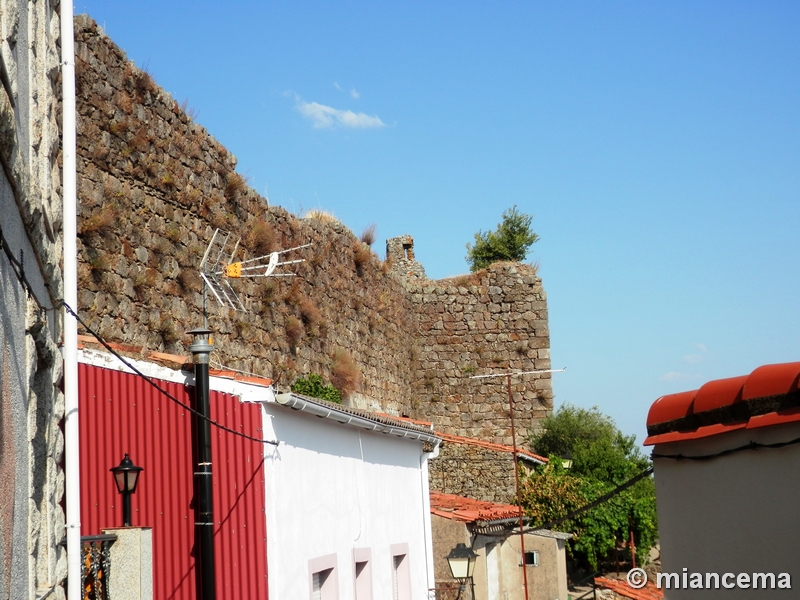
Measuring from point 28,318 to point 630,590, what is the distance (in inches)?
562

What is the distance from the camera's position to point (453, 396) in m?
25.0

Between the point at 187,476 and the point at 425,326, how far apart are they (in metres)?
17.5

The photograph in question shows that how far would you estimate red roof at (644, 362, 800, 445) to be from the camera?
15.4 feet

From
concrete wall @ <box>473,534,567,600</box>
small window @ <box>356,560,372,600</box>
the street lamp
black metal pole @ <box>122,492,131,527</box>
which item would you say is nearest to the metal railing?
black metal pole @ <box>122,492,131,527</box>

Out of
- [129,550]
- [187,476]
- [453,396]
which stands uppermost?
[453,396]

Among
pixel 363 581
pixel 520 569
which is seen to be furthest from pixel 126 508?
pixel 520 569

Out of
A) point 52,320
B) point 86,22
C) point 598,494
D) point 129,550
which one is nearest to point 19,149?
point 52,320

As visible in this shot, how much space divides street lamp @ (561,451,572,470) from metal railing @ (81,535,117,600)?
17.3 metres

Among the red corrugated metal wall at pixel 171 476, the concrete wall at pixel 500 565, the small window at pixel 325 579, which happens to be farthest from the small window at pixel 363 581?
the concrete wall at pixel 500 565

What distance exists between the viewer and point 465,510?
52.4 feet

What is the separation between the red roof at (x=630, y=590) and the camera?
1619cm

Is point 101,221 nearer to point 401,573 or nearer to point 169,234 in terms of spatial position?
point 169,234

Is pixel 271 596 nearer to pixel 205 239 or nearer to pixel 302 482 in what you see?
pixel 302 482

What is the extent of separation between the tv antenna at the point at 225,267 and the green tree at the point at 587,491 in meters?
8.52
